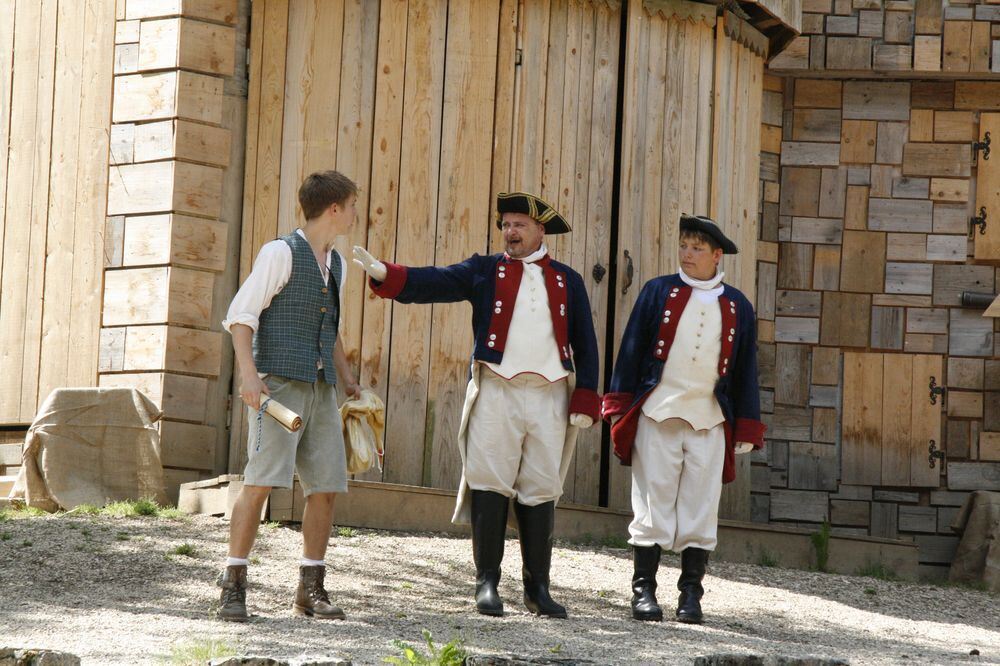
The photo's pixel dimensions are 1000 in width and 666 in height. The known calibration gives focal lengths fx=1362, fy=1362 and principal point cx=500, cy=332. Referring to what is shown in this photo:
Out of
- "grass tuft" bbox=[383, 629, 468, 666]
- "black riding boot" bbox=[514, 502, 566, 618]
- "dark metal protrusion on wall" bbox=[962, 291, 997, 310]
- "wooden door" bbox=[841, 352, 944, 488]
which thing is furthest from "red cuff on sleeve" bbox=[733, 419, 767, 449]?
"dark metal protrusion on wall" bbox=[962, 291, 997, 310]

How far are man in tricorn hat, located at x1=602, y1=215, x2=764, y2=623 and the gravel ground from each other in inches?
13.8

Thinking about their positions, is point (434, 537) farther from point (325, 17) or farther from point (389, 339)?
point (325, 17)

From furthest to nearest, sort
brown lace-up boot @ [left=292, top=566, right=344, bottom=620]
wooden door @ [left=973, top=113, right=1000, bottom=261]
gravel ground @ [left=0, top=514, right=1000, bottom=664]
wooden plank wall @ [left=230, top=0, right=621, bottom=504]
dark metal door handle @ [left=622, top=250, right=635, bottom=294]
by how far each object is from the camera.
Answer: wooden door @ [left=973, top=113, right=1000, bottom=261], dark metal door handle @ [left=622, top=250, right=635, bottom=294], wooden plank wall @ [left=230, top=0, right=621, bottom=504], brown lace-up boot @ [left=292, top=566, right=344, bottom=620], gravel ground @ [left=0, top=514, right=1000, bottom=664]

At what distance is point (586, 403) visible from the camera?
5.50m

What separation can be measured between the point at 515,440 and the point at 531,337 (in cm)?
42

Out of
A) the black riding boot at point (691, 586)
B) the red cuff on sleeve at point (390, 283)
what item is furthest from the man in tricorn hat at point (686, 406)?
the red cuff on sleeve at point (390, 283)

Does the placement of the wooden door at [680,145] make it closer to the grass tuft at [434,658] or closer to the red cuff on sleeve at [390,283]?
the red cuff on sleeve at [390,283]

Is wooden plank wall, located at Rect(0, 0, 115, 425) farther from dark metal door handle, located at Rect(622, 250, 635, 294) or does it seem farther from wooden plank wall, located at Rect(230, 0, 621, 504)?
dark metal door handle, located at Rect(622, 250, 635, 294)

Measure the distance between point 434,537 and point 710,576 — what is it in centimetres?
143

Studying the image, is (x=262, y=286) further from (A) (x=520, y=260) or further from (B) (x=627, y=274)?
(B) (x=627, y=274)

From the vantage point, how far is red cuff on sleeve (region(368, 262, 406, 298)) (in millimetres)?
5379

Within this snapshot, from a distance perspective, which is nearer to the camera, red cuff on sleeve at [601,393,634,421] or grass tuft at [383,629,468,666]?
grass tuft at [383,629,468,666]

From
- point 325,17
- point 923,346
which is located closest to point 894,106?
point 923,346

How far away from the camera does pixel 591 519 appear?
24.6 ft
